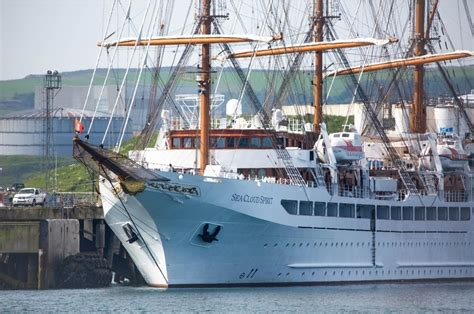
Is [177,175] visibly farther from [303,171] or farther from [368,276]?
[368,276]

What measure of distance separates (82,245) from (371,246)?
17615 millimetres

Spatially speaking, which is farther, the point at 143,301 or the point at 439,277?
the point at 439,277

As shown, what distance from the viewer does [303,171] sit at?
343 ft

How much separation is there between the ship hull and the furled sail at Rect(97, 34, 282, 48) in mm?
7782

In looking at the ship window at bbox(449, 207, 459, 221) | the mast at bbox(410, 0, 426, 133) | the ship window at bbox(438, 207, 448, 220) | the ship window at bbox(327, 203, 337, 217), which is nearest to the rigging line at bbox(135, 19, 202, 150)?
the ship window at bbox(327, 203, 337, 217)

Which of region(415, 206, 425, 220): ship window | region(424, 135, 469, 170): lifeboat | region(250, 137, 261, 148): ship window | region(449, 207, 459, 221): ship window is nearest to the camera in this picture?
region(250, 137, 261, 148): ship window

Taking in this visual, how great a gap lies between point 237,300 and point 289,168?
14.9 m

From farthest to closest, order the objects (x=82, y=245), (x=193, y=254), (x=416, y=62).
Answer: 1. (x=416, y=62)
2. (x=82, y=245)
3. (x=193, y=254)

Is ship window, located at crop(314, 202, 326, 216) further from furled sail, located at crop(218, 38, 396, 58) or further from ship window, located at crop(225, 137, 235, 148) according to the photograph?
furled sail, located at crop(218, 38, 396, 58)

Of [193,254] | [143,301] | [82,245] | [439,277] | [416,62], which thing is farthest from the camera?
[416,62]

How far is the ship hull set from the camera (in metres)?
94.4

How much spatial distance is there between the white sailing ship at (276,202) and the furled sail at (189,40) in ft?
0.26

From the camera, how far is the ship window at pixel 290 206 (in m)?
99.9

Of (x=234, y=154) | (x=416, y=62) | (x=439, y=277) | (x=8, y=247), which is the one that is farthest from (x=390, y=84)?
(x=8, y=247)
